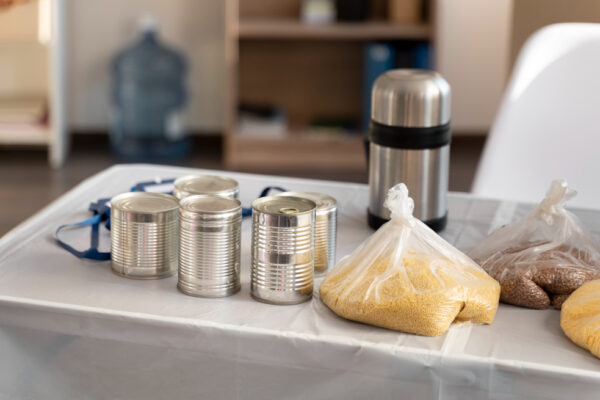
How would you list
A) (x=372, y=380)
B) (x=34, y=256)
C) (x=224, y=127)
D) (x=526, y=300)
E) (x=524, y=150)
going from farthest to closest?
(x=224, y=127)
(x=524, y=150)
(x=34, y=256)
(x=526, y=300)
(x=372, y=380)

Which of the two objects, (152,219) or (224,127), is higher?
(152,219)

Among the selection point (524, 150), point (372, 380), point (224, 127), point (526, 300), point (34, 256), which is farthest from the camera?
point (224, 127)

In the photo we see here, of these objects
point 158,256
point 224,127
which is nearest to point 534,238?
point 158,256

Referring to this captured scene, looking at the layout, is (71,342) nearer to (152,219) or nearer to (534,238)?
(152,219)

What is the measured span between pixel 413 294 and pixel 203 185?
41 centimetres

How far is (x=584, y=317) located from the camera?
88 centimetres

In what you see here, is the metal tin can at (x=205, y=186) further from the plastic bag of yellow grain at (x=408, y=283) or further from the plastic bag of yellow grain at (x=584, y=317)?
the plastic bag of yellow grain at (x=584, y=317)

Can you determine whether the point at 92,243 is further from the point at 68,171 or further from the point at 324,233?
the point at 68,171

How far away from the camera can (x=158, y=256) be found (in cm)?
103

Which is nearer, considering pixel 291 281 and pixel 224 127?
pixel 291 281

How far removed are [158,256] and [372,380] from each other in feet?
1.03

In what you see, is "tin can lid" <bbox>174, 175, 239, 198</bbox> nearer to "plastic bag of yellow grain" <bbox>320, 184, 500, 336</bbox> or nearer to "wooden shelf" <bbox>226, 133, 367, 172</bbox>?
"plastic bag of yellow grain" <bbox>320, 184, 500, 336</bbox>

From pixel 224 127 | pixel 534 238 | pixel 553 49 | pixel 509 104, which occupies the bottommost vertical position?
pixel 224 127

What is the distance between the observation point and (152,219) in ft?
3.28
